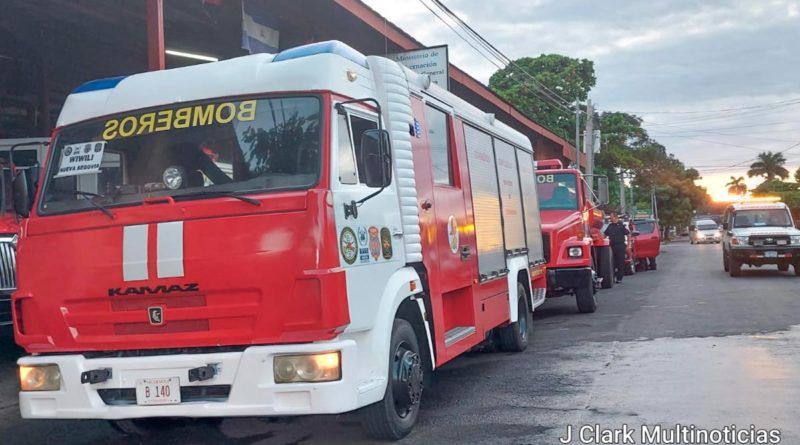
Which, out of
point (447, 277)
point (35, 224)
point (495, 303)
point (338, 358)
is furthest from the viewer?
point (495, 303)

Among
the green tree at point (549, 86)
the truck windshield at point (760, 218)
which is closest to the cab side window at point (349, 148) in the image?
the truck windshield at point (760, 218)

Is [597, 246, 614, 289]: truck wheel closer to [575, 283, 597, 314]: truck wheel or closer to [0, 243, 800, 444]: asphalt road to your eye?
[575, 283, 597, 314]: truck wheel

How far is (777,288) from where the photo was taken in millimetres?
16375

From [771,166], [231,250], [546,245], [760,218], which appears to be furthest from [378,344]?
[771,166]

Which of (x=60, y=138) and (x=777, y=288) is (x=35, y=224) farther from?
(x=777, y=288)

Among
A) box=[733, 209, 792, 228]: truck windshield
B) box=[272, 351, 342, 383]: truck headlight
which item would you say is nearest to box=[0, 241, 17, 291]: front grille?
box=[272, 351, 342, 383]: truck headlight

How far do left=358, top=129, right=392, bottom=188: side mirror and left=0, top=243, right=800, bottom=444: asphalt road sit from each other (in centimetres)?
191

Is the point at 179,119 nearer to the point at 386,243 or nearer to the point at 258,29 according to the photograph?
the point at 386,243

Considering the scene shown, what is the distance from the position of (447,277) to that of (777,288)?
12.1 meters

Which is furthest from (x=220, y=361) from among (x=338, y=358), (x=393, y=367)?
(x=393, y=367)

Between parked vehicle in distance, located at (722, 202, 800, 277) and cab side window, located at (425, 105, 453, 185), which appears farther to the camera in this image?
parked vehicle in distance, located at (722, 202, 800, 277)

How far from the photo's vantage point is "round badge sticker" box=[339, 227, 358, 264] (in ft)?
16.2

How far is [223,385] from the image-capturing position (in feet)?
16.0

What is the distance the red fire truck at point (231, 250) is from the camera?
15.7ft
